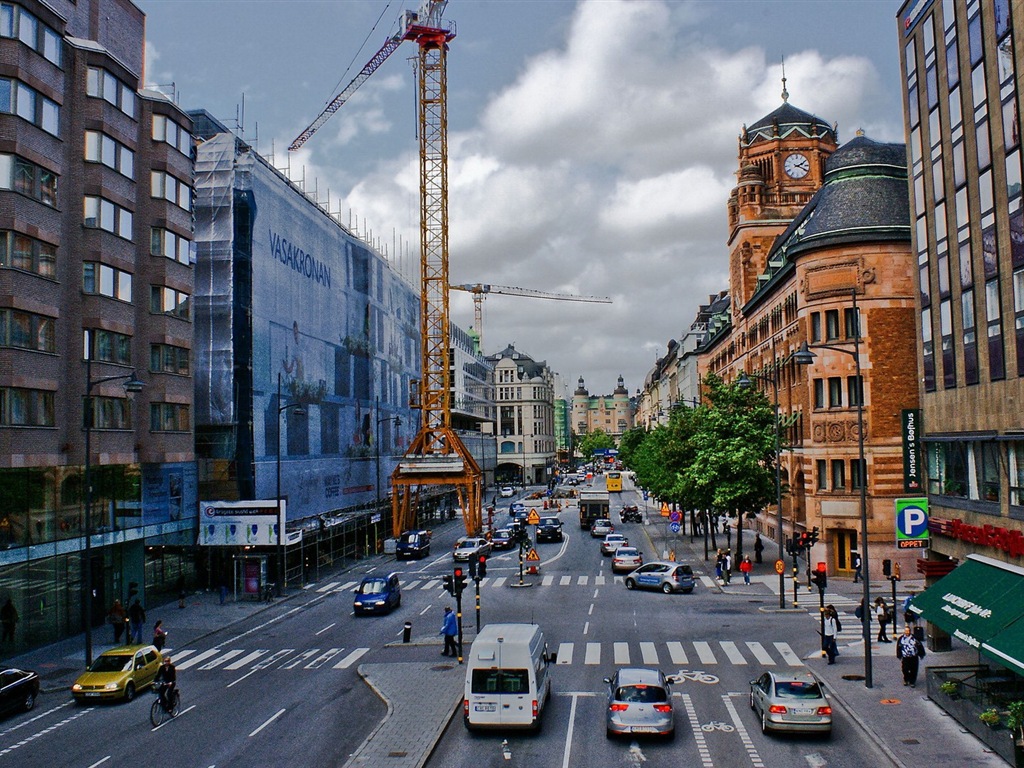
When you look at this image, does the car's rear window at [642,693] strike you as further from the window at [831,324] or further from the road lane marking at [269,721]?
the window at [831,324]

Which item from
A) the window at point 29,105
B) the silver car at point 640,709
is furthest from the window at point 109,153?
the silver car at point 640,709

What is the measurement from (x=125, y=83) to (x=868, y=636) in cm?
3857

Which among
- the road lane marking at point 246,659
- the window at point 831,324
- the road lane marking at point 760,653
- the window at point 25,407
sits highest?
the window at point 831,324

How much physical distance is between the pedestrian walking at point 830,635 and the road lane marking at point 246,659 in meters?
19.5

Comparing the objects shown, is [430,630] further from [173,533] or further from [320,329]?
[320,329]

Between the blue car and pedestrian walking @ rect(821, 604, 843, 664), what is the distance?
19.0 metres

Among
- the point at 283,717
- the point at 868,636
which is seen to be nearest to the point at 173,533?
the point at 283,717

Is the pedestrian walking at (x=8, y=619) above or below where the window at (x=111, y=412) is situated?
below

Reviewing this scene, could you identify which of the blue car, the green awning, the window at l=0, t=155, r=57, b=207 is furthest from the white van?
the window at l=0, t=155, r=57, b=207

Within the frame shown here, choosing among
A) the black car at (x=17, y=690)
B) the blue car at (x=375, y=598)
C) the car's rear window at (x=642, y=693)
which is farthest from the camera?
the blue car at (x=375, y=598)

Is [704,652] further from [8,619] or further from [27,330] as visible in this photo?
[27,330]

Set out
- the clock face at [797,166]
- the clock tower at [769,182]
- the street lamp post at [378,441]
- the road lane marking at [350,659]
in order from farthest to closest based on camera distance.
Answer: the clock face at [797,166] → the clock tower at [769,182] → the street lamp post at [378,441] → the road lane marking at [350,659]

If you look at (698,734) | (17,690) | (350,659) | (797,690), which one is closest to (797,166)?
(350,659)

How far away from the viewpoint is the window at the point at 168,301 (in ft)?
147
